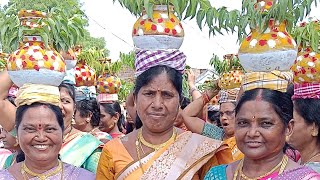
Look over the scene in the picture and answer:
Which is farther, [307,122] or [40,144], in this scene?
[307,122]

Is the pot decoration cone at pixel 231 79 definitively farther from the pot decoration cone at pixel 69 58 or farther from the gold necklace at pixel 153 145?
the gold necklace at pixel 153 145

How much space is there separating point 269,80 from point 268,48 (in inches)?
9.9

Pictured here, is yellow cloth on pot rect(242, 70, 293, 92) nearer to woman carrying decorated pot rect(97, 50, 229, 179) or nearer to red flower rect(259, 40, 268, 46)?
red flower rect(259, 40, 268, 46)

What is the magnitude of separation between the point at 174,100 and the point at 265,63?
0.62 meters

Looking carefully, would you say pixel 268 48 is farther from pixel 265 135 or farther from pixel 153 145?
pixel 153 145

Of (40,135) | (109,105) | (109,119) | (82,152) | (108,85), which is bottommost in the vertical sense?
(109,119)

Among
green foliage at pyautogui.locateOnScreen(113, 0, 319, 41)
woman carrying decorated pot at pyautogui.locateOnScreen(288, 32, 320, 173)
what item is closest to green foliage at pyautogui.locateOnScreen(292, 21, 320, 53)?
woman carrying decorated pot at pyautogui.locateOnScreen(288, 32, 320, 173)

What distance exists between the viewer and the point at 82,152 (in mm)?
4176

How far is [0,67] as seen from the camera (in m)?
5.83

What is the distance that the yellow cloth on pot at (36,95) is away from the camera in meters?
3.45

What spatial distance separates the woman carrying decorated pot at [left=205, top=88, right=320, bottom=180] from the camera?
9.87ft

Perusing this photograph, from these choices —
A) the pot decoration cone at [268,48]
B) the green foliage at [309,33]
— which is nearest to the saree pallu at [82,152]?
the pot decoration cone at [268,48]

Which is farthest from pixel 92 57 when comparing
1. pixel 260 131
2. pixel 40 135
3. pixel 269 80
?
pixel 260 131

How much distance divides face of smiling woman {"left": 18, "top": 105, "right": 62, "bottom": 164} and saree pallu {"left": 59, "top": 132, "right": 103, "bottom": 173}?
64 cm
